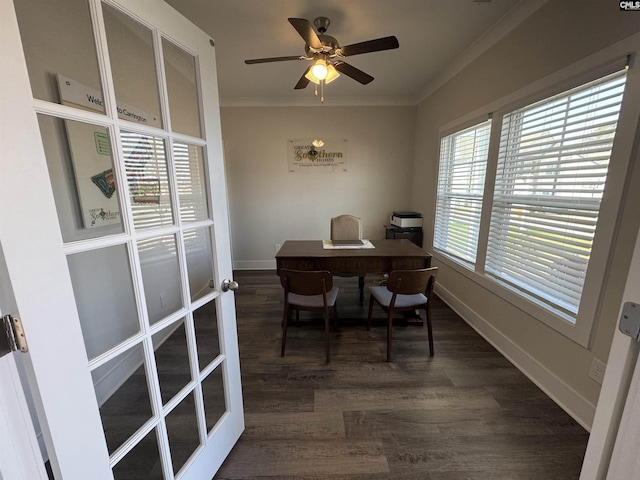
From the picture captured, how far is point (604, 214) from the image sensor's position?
141cm

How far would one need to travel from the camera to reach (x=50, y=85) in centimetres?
99

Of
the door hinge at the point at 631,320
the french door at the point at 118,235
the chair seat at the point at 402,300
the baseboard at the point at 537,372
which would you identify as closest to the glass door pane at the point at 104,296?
the french door at the point at 118,235

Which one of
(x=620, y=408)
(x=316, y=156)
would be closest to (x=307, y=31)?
(x=620, y=408)

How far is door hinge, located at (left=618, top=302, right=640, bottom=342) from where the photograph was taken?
650mm

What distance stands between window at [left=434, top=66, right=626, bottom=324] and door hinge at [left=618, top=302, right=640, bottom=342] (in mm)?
1122

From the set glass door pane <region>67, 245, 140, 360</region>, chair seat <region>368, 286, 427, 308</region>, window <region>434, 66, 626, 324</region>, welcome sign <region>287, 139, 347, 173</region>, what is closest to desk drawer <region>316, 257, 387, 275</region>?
chair seat <region>368, 286, 427, 308</region>

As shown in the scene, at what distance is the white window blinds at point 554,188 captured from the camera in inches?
58.0

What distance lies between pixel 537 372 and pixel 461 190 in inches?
71.5

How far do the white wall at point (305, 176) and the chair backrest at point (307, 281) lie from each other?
7.88ft

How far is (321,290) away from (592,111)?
2.01 metres

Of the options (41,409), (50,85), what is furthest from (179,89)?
(41,409)

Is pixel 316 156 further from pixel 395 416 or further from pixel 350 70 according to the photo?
pixel 395 416

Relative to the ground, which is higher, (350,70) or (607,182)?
(350,70)

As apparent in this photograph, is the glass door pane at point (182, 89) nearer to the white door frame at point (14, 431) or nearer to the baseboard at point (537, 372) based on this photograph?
the white door frame at point (14, 431)
